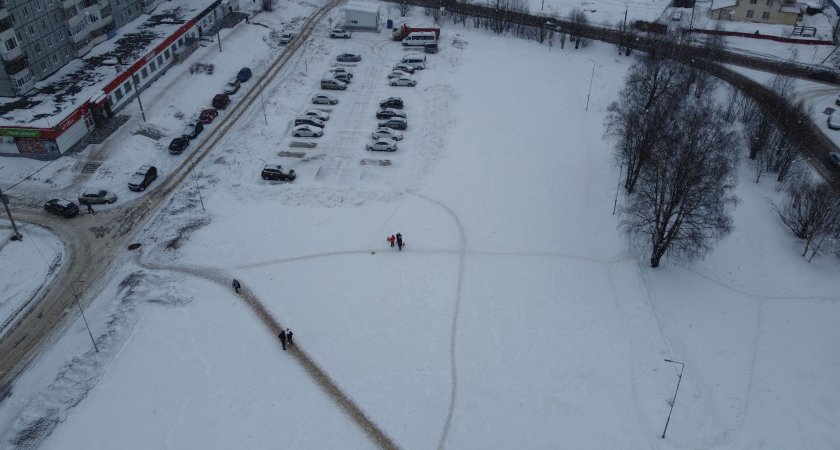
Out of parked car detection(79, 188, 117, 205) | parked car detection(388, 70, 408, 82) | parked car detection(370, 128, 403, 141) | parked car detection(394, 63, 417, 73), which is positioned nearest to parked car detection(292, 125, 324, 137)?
parked car detection(370, 128, 403, 141)

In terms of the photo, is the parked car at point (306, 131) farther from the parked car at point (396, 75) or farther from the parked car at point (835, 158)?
the parked car at point (835, 158)

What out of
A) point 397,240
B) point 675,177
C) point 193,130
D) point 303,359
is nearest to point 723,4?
point 675,177

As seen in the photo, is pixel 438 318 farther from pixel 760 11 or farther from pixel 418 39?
pixel 760 11

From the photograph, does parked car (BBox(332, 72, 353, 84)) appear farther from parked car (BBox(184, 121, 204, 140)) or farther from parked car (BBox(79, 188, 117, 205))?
parked car (BBox(79, 188, 117, 205))

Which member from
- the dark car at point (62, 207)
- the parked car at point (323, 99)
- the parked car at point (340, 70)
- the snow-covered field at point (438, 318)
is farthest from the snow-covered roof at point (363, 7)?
the dark car at point (62, 207)

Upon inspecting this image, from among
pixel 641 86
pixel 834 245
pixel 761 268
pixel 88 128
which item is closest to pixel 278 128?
pixel 88 128

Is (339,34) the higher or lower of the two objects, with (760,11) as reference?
lower
